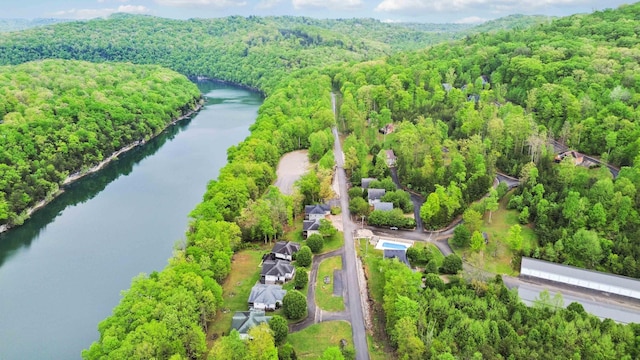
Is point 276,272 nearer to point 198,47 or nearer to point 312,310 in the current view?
point 312,310

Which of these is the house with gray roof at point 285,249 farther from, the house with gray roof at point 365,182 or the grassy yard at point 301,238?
the house with gray roof at point 365,182

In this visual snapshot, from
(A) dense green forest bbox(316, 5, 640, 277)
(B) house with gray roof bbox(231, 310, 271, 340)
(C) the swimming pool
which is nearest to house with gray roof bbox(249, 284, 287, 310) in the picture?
(B) house with gray roof bbox(231, 310, 271, 340)

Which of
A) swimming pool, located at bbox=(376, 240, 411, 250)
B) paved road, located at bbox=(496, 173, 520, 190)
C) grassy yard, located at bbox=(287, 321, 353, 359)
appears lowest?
grassy yard, located at bbox=(287, 321, 353, 359)

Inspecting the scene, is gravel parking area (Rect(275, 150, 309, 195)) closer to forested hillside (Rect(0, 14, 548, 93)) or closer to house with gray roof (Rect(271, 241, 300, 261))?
house with gray roof (Rect(271, 241, 300, 261))

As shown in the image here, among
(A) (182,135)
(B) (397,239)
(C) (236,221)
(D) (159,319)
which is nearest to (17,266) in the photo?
(C) (236,221)

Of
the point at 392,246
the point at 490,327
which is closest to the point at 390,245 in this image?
the point at 392,246

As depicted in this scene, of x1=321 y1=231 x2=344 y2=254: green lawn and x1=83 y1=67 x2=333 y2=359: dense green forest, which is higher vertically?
x1=83 y1=67 x2=333 y2=359: dense green forest

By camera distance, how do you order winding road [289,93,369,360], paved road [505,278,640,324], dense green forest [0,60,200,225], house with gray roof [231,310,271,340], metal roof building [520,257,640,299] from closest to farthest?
house with gray roof [231,310,271,340] → winding road [289,93,369,360] → paved road [505,278,640,324] → metal roof building [520,257,640,299] → dense green forest [0,60,200,225]

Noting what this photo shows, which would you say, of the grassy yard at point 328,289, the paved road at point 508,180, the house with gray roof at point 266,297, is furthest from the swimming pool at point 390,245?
the paved road at point 508,180
